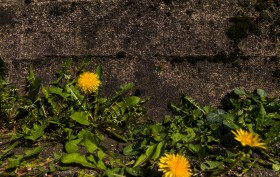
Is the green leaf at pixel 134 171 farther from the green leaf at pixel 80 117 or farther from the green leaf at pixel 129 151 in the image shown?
the green leaf at pixel 80 117

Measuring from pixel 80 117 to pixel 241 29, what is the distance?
3.84ft

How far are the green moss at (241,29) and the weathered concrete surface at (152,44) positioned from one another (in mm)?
28

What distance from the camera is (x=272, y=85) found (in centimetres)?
271

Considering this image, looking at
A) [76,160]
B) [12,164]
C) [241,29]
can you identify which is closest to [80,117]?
[76,160]

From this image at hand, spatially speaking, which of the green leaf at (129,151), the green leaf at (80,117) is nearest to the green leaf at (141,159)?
the green leaf at (129,151)

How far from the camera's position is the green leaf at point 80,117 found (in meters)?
2.54

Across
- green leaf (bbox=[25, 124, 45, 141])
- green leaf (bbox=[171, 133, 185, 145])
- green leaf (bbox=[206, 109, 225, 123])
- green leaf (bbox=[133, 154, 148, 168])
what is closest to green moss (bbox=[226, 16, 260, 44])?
green leaf (bbox=[206, 109, 225, 123])

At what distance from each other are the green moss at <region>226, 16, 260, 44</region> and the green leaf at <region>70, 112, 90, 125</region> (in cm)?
107

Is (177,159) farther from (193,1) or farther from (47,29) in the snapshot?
(47,29)

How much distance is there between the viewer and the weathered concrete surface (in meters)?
2.71

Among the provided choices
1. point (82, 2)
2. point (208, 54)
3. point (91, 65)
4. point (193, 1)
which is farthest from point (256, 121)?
point (82, 2)

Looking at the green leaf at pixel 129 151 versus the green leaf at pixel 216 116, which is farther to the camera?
the green leaf at pixel 216 116

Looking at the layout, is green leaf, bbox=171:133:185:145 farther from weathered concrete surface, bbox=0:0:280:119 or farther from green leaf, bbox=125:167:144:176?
weathered concrete surface, bbox=0:0:280:119

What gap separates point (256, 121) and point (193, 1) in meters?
0.88
